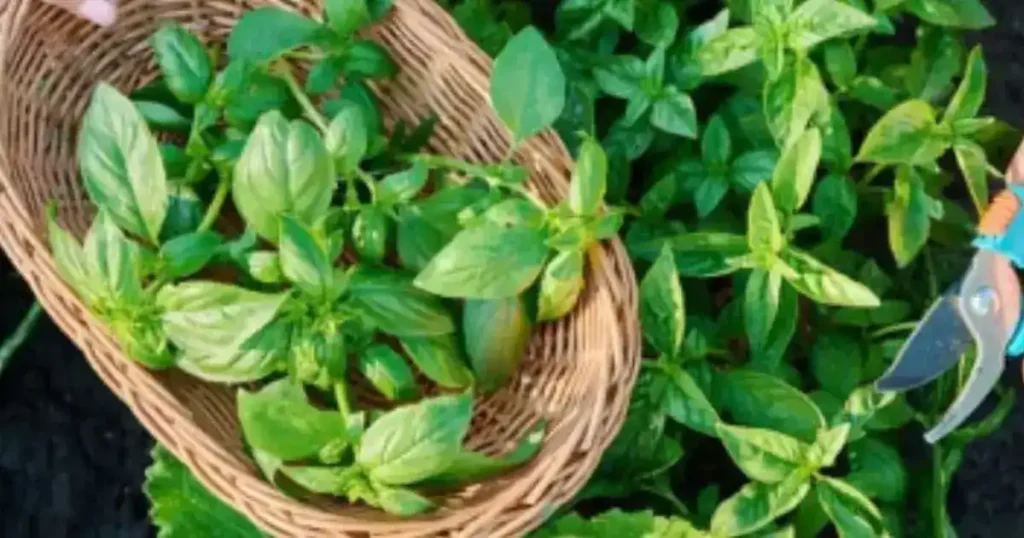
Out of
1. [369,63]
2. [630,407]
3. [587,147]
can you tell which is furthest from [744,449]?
[369,63]

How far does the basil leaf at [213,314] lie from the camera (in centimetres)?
70

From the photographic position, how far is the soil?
94cm

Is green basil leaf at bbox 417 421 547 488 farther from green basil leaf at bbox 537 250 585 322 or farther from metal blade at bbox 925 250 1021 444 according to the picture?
metal blade at bbox 925 250 1021 444

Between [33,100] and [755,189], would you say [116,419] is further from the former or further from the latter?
[755,189]

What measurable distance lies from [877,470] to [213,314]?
1.32 feet

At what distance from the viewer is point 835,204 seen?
83cm

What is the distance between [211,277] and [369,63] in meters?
0.15

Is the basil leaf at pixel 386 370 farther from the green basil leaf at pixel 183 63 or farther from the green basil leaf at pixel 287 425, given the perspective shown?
the green basil leaf at pixel 183 63

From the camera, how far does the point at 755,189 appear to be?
0.78 metres

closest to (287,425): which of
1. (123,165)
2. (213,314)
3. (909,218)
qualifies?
(213,314)

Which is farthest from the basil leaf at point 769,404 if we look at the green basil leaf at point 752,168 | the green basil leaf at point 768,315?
the green basil leaf at point 752,168

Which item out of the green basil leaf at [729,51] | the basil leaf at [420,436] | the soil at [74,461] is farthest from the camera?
the soil at [74,461]

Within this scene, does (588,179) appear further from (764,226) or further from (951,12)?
(951,12)

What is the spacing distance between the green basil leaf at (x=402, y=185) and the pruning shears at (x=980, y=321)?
0.28 meters
